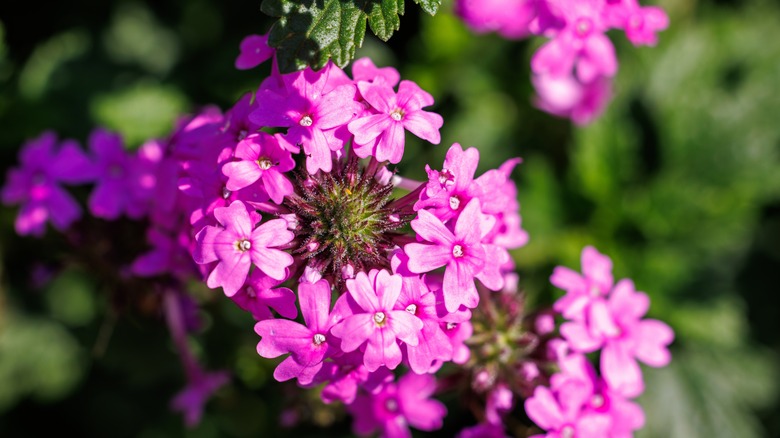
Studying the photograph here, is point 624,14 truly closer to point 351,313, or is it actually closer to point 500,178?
point 500,178

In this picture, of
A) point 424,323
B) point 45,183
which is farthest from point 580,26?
point 45,183

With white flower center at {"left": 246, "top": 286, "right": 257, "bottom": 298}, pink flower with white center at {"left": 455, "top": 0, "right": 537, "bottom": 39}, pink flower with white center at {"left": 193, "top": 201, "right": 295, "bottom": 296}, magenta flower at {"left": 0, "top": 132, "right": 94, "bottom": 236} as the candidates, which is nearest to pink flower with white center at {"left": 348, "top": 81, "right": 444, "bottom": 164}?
pink flower with white center at {"left": 193, "top": 201, "right": 295, "bottom": 296}

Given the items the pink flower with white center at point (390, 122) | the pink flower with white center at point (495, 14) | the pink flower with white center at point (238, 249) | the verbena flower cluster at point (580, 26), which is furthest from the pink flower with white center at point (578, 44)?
the pink flower with white center at point (238, 249)

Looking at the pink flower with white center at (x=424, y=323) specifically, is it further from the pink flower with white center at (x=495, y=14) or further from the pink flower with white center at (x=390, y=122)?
the pink flower with white center at (x=495, y=14)

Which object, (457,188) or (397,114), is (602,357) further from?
(397,114)

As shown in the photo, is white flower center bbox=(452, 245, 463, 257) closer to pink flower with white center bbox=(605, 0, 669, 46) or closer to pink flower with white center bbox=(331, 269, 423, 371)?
pink flower with white center bbox=(331, 269, 423, 371)
